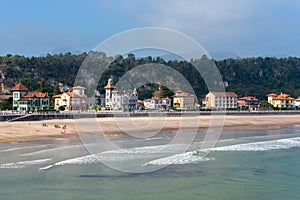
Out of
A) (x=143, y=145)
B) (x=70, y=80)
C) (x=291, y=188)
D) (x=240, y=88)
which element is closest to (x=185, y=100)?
(x=70, y=80)

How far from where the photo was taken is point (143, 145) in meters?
34.5

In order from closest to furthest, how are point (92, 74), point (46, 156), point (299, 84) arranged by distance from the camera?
point (46, 156), point (92, 74), point (299, 84)

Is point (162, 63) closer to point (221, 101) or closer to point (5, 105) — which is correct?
point (221, 101)

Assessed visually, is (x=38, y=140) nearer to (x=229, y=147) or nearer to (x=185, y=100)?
Answer: (x=229, y=147)

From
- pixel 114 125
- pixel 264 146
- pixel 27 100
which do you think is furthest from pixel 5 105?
pixel 264 146

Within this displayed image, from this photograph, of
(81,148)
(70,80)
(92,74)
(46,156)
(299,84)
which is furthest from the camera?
(299,84)

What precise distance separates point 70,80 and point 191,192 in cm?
8169

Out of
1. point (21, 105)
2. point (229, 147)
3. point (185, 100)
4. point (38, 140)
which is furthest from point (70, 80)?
point (229, 147)

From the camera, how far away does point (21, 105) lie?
60688 millimetres

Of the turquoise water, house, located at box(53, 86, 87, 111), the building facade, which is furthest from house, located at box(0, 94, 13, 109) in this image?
the turquoise water

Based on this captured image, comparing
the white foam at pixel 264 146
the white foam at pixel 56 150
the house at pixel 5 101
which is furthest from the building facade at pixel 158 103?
the white foam at pixel 56 150

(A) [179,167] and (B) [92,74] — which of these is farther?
(B) [92,74]

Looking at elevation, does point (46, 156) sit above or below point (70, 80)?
below

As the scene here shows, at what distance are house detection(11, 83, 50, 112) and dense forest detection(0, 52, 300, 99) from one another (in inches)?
735
